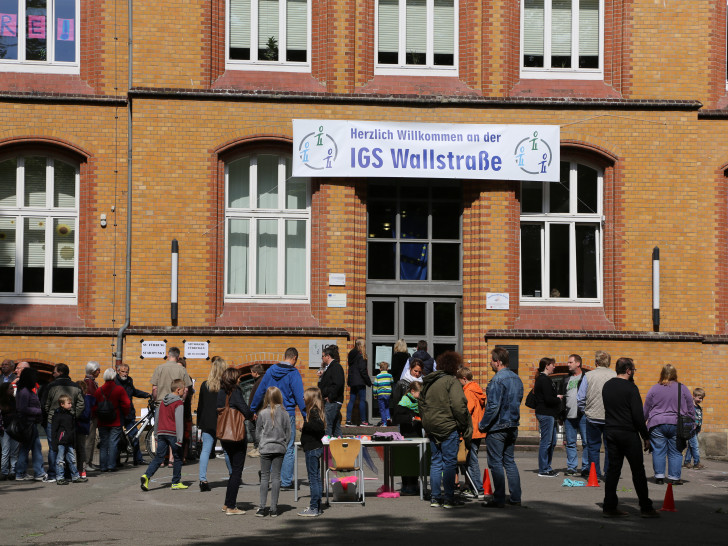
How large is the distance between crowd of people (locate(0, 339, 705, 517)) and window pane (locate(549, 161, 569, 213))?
479 cm


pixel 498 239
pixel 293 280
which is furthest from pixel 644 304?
pixel 293 280

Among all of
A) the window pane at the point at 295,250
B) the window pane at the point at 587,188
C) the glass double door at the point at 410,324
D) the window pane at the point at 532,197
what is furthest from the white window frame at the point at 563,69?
the window pane at the point at 295,250

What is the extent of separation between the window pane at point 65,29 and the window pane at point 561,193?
10210 mm

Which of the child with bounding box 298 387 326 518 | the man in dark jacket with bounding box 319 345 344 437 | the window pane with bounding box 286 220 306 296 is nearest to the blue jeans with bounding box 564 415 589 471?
the man in dark jacket with bounding box 319 345 344 437

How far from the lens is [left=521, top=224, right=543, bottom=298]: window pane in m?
23.7

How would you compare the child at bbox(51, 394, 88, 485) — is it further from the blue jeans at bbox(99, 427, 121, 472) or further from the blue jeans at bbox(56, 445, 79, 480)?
the blue jeans at bbox(99, 427, 121, 472)

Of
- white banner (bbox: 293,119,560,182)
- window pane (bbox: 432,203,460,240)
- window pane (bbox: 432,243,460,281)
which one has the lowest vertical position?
window pane (bbox: 432,243,460,281)

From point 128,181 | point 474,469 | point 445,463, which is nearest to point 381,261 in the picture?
point 128,181

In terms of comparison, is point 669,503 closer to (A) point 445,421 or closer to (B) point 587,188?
(A) point 445,421

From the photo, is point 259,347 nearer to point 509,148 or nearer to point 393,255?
point 393,255

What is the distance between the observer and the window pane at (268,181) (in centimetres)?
2350

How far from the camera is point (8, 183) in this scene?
23.2 meters

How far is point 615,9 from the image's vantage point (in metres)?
23.7

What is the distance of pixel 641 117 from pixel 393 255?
18.9 feet
